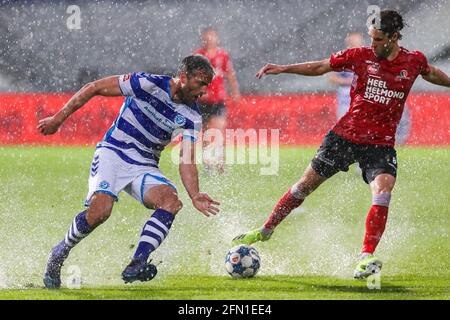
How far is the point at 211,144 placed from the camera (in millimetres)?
15547

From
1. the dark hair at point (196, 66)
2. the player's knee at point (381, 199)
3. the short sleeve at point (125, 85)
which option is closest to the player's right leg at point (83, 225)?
the short sleeve at point (125, 85)

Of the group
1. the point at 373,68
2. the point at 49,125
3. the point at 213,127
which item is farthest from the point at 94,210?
the point at 213,127

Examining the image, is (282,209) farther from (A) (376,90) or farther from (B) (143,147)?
(B) (143,147)

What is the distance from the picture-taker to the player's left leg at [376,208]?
281 inches

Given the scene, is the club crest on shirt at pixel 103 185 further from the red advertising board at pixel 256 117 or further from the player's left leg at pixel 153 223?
the red advertising board at pixel 256 117

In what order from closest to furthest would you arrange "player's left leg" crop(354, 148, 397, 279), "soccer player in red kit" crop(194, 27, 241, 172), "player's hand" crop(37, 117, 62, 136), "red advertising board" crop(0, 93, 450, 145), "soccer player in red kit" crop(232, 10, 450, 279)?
"player's hand" crop(37, 117, 62, 136) < "player's left leg" crop(354, 148, 397, 279) < "soccer player in red kit" crop(232, 10, 450, 279) < "soccer player in red kit" crop(194, 27, 241, 172) < "red advertising board" crop(0, 93, 450, 145)

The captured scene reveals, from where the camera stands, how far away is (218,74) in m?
14.5

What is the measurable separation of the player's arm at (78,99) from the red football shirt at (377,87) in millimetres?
1642

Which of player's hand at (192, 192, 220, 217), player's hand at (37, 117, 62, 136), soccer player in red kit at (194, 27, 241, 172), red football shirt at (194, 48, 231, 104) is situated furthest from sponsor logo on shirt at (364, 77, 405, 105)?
red football shirt at (194, 48, 231, 104)

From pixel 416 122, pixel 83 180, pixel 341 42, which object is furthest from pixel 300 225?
pixel 341 42

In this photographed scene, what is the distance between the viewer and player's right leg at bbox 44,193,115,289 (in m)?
6.93

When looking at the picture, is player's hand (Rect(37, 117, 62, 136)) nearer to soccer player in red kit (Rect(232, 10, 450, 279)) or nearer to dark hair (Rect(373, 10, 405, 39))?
soccer player in red kit (Rect(232, 10, 450, 279))

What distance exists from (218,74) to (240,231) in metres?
Answer: 5.19

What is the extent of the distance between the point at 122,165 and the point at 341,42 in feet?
51.4
